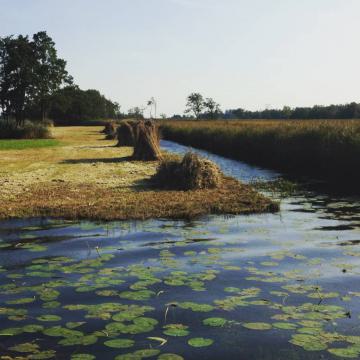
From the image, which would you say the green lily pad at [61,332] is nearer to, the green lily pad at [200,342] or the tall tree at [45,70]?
the green lily pad at [200,342]

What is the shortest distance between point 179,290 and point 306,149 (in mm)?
21730

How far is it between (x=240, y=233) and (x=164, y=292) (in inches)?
188

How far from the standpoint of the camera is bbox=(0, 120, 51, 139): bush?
53156mm

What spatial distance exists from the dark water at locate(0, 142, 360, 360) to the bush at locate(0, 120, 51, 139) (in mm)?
42306

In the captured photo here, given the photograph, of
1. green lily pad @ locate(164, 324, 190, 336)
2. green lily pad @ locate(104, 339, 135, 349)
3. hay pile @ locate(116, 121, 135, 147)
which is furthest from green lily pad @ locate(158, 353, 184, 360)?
hay pile @ locate(116, 121, 135, 147)

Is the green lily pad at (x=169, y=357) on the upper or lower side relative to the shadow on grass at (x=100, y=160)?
lower

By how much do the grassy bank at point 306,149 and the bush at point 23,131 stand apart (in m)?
21.8

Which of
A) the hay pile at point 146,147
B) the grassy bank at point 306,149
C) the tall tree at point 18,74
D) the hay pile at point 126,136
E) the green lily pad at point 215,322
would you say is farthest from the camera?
the tall tree at point 18,74

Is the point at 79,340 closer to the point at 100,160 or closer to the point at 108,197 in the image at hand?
the point at 108,197

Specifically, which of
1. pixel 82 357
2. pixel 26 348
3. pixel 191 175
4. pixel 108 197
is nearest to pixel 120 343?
pixel 82 357

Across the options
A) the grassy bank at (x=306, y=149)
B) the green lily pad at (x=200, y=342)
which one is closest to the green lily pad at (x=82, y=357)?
the green lily pad at (x=200, y=342)

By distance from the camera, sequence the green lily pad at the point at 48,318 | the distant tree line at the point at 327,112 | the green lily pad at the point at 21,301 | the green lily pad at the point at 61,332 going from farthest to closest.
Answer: the distant tree line at the point at 327,112
the green lily pad at the point at 21,301
the green lily pad at the point at 48,318
the green lily pad at the point at 61,332

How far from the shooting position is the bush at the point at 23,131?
174 feet

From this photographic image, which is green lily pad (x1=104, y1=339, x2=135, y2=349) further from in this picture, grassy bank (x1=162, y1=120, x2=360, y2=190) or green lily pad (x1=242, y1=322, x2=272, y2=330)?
grassy bank (x1=162, y1=120, x2=360, y2=190)
